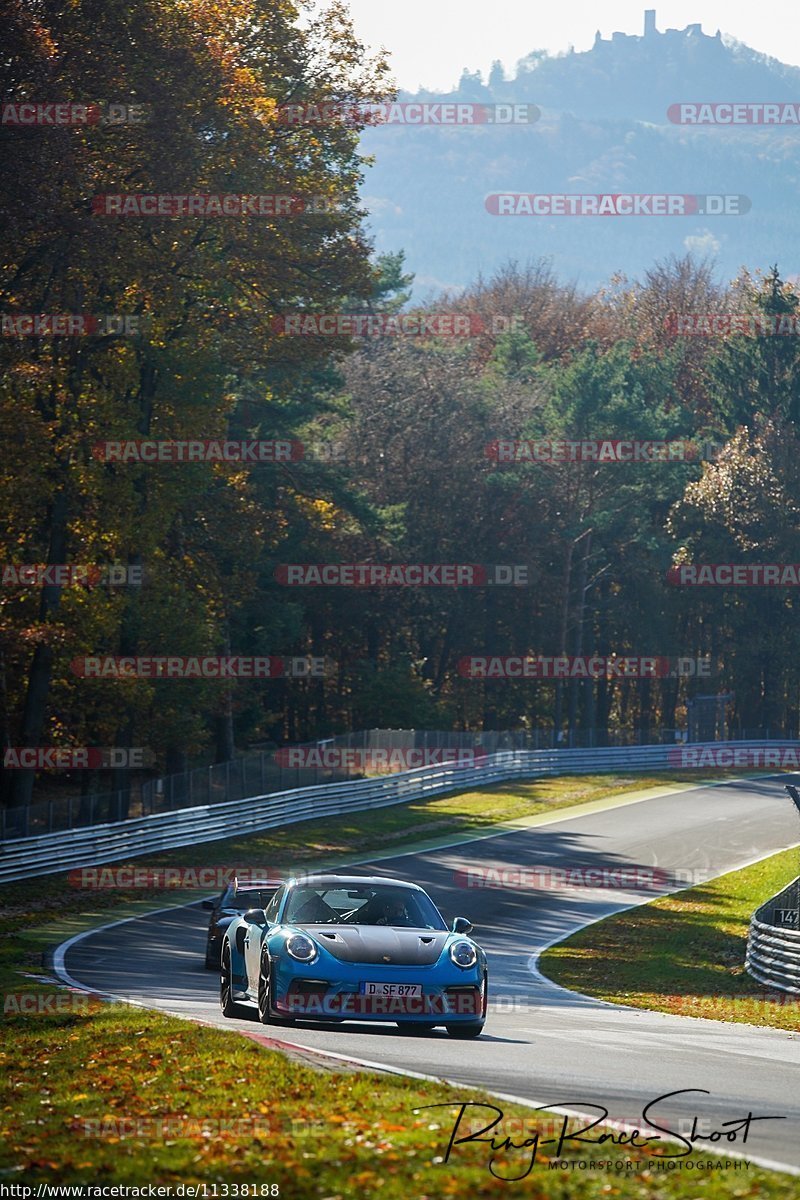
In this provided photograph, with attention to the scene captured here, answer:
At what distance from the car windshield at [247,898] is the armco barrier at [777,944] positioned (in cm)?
705

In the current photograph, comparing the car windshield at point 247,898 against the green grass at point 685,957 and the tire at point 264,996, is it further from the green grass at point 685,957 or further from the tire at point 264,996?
the tire at point 264,996

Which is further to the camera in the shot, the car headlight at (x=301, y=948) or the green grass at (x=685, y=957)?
the green grass at (x=685, y=957)

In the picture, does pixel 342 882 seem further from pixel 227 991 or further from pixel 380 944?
pixel 227 991

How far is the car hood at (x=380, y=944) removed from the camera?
13.1 meters

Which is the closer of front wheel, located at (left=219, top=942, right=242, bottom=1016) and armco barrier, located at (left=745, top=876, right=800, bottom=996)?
front wheel, located at (left=219, top=942, right=242, bottom=1016)

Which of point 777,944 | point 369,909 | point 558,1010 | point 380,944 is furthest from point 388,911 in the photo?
point 777,944

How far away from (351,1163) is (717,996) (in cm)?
1519

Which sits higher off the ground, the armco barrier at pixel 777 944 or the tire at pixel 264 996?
the tire at pixel 264 996

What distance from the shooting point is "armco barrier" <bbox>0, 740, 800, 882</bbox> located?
3338 cm

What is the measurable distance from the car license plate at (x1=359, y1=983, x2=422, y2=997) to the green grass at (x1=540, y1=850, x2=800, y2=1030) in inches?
228

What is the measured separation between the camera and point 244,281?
127 ft

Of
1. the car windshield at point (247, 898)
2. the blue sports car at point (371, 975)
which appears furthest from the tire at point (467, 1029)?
the car windshield at point (247, 898)

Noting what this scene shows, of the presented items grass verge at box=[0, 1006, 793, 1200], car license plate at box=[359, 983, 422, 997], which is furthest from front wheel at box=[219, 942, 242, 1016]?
grass verge at box=[0, 1006, 793, 1200]

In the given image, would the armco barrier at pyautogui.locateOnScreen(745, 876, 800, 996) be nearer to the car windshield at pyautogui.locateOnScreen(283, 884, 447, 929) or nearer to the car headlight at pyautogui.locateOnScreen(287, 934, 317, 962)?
the car windshield at pyautogui.locateOnScreen(283, 884, 447, 929)
